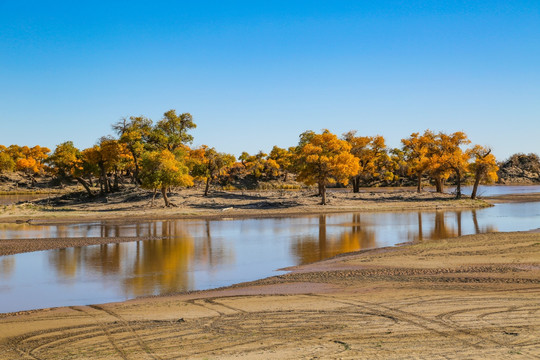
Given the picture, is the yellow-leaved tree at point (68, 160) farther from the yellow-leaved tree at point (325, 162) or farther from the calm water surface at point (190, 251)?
the yellow-leaved tree at point (325, 162)

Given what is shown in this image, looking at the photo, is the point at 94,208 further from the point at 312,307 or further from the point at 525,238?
the point at 312,307

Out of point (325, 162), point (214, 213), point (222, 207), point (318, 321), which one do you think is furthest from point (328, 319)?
point (222, 207)

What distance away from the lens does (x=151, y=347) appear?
9250 millimetres

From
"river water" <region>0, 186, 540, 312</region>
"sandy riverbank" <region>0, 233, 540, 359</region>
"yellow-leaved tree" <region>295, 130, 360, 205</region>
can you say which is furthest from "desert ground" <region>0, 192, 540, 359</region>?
"yellow-leaved tree" <region>295, 130, 360, 205</region>

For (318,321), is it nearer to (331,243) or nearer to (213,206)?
(331,243)

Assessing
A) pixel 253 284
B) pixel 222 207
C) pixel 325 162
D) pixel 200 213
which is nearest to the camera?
pixel 253 284

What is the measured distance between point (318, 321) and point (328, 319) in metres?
0.24

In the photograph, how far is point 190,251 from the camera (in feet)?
82.8

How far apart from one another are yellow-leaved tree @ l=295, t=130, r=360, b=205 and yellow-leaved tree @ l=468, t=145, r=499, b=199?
14274 millimetres

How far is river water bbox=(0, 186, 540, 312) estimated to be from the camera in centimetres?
1704

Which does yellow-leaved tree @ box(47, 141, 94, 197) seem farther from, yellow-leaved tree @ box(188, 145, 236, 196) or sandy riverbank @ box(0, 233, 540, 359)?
sandy riverbank @ box(0, 233, 540, 359)

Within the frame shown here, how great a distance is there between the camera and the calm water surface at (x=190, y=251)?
17.0 meters

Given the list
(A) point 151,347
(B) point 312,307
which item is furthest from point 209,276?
(A) point 151,347

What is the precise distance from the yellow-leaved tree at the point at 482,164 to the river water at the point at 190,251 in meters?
11.4
